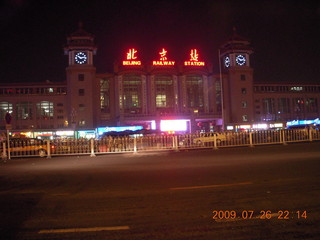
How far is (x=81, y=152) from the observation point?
19.1m

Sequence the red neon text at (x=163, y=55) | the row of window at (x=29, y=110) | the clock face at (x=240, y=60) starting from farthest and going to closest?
the clock face at (x=240, y=60), the red neon text at (x=163, y=55), the row of window at (x=29, y=110)

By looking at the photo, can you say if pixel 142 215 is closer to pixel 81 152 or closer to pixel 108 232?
pixel 108 232

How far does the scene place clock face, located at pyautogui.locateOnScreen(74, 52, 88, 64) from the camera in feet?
183

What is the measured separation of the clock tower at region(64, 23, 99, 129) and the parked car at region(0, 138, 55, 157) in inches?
1396

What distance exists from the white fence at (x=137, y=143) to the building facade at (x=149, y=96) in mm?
30514

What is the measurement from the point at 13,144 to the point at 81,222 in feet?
51.9

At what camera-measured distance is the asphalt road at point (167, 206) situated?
4.62 m

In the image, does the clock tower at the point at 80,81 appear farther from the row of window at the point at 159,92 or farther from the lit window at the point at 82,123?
the row of window at the point at 159,92

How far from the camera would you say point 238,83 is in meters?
62.1

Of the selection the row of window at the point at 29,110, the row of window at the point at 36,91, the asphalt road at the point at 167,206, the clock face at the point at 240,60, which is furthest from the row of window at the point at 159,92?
the asphalt road at the point at 167,206

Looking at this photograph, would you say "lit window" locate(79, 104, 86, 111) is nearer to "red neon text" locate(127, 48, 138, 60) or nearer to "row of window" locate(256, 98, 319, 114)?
"red neon text" locate(127, 48, 138, 60)

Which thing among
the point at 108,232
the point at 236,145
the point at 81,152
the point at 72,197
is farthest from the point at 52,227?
the point at 236,145

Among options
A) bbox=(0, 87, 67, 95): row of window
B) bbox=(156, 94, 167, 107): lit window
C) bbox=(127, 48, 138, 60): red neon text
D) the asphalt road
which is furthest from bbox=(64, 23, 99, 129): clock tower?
the asphalt road
